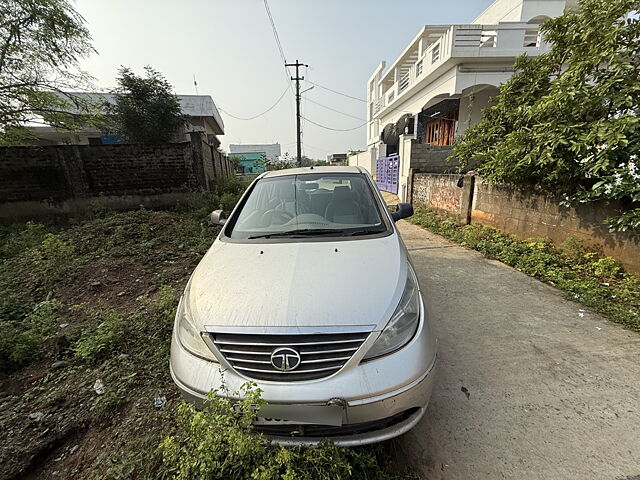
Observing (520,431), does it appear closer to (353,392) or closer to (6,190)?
(353,392)

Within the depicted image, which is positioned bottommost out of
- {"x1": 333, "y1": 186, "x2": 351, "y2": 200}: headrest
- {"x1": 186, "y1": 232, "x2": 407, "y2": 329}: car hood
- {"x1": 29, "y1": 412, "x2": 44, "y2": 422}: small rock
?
{"x1": 29, "y1": 412, "x2": 44, "y2": 422}: small rock

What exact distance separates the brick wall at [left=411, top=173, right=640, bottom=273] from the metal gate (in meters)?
3.95

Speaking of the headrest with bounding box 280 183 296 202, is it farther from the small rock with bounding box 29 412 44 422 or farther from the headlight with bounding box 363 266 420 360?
the small rock with bounding box 29 412 44 422

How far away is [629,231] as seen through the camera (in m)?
3.30

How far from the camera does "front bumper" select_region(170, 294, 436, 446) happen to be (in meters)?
1.22

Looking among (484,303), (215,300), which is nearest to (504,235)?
(484,303)

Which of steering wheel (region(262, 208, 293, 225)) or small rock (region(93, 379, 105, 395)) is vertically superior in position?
steering wheel (region(262, 208, 293, 225))

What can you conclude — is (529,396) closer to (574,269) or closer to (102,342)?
(574,269)

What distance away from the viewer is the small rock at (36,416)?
180cm

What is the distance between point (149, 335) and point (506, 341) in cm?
322

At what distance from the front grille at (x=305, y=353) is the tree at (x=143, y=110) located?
1158 cm

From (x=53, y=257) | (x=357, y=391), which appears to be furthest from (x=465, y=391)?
(x=53, y=257)

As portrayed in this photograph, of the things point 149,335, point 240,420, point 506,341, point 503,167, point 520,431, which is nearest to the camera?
point 240,420

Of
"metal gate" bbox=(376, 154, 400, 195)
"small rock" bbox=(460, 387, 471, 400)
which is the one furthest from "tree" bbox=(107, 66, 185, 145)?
"small rock" bbox=(460, 387, 471, 400)
